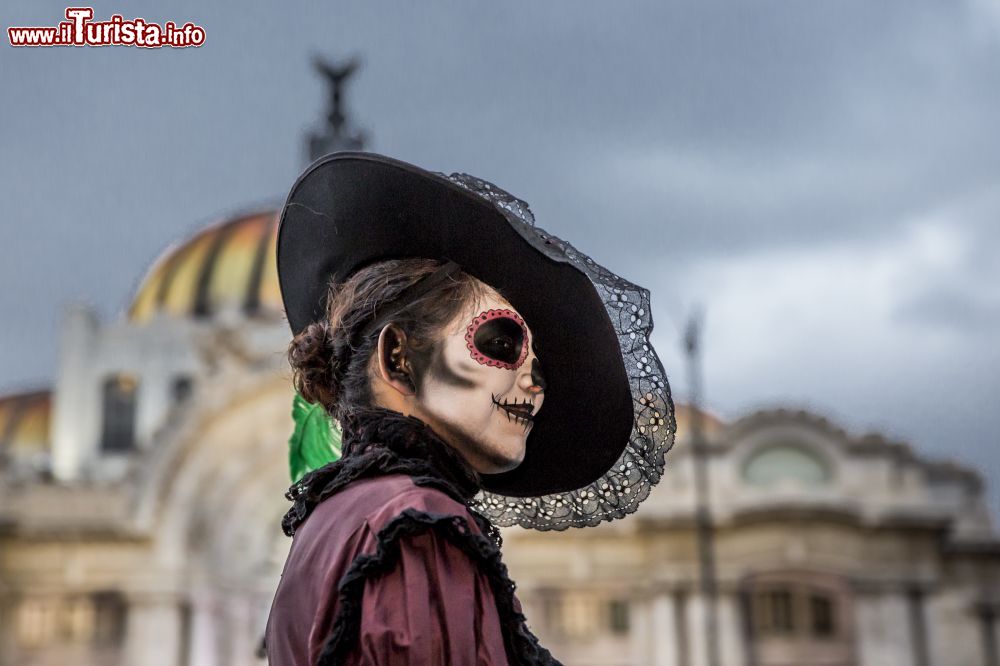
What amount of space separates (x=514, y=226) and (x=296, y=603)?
1.98 ft

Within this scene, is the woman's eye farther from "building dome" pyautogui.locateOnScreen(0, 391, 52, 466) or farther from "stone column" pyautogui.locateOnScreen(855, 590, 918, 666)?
"building dome" pyautogui.locateOnScreen(0, 391, 52, 466)

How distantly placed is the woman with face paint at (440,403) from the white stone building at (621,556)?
22.5 meters

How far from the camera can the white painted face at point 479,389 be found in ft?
6.25

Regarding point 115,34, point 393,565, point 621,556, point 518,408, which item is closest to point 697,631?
point 621,556

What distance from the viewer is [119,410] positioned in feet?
119

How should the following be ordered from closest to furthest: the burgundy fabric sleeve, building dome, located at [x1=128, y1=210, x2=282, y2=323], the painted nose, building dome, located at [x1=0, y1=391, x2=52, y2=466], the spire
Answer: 1. the burgundy fabric sleeve
2. the painted nose
3. the spire
4. building dome, located at [x1=0, y1=391, x2=52, y2=466]
5. building dome, located at [x1=128, y1=210, x2=282, y2=323]

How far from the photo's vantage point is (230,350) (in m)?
29.3

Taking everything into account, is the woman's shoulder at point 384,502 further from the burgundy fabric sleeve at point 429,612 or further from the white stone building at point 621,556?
the white stone building at point 621,556

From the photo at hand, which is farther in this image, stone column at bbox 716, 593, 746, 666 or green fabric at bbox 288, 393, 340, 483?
stone column at bbox 716, 593, 746, 666

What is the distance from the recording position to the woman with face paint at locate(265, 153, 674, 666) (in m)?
1.63

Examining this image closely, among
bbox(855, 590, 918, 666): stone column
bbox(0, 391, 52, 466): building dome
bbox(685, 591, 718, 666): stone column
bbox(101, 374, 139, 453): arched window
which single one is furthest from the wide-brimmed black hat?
bbox(0, 391, 52, 466): building dome

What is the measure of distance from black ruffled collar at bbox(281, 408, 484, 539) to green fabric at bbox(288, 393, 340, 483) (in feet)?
4.25

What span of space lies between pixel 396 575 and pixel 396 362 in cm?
39

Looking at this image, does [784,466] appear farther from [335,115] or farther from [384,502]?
[384,502]
